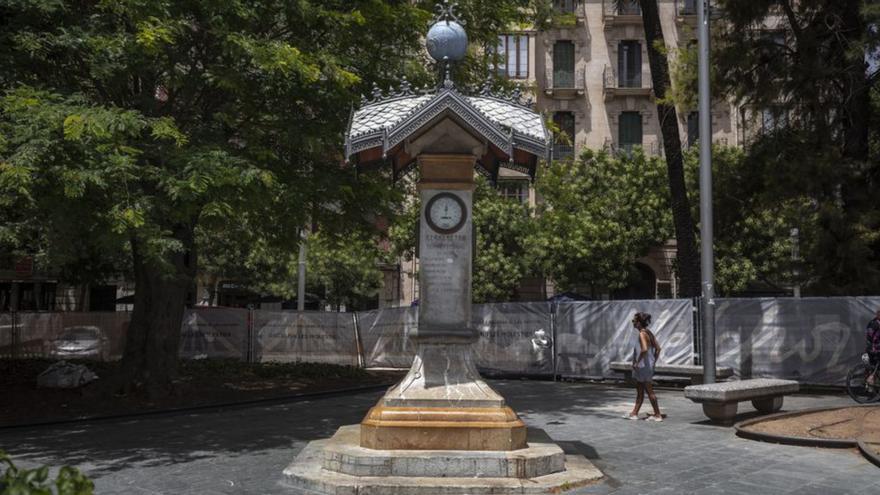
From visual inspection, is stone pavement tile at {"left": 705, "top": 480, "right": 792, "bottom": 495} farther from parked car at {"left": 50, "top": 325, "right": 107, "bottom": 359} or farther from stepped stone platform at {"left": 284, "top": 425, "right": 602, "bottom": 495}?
parked car at {"left": 50, "top": 325, "right": 107, "bottom": 359}

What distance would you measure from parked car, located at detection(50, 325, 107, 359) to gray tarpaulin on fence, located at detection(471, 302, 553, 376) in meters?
10.6

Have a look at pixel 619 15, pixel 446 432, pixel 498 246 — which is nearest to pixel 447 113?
pixel 446 432

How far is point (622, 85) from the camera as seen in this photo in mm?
41094

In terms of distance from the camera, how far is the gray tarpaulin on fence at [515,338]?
20781 mm

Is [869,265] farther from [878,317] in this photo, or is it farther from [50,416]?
[50,416]

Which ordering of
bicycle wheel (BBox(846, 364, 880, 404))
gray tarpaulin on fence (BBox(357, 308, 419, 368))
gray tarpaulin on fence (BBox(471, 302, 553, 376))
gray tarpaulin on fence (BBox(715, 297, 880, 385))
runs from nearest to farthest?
1. bicycle wheel (BBox(846, 364, 880, 404))
2. gray tarpaulin on fence (BBox(715, 297, 880, 385))
3. gray tarpaulin on fence (BBox(471, 302, 553, 376))
4. gray tarpaulin on fence (BBox(357, 308, 419, 368))

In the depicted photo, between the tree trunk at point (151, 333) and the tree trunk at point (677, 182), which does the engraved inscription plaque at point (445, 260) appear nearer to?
the tree trunk at point (151, 333)

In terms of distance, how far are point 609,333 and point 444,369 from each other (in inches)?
470

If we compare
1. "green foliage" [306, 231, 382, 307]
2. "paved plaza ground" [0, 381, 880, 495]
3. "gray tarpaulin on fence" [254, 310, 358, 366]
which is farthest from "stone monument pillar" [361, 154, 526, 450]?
"green foliage" [306, 231, 382, 307]

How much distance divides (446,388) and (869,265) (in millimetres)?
13930

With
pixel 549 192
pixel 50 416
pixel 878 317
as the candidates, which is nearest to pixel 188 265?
pixel 50 416

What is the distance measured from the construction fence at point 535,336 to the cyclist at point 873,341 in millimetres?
1502

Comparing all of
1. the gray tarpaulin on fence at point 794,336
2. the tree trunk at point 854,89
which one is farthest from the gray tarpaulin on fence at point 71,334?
the tree trunk at point 854,89

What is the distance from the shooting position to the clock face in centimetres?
895
